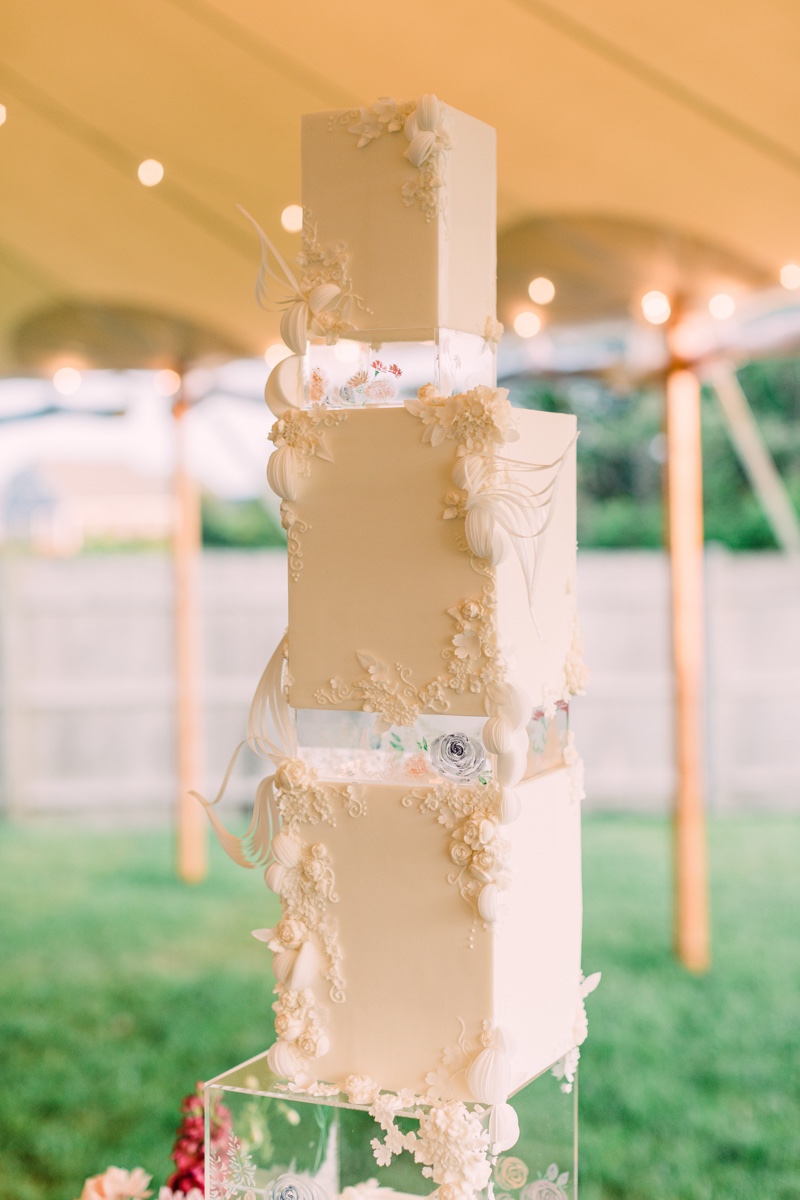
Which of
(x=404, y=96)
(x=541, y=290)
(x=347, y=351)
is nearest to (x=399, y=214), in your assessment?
(x=347, y=351)

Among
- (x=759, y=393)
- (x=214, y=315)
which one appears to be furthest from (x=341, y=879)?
(x=759, y=393)

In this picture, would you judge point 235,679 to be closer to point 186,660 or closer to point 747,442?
point 186,660

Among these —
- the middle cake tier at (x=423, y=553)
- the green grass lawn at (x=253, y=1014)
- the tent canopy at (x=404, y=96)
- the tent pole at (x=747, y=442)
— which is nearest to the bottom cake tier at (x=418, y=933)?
the middle cake tier at (x=423, y=553)

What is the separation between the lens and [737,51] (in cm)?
266

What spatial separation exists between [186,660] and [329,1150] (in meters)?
3.17

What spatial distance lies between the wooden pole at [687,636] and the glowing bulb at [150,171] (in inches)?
62.3

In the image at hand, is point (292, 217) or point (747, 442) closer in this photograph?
point (292, 217)

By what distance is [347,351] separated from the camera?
1821 mm

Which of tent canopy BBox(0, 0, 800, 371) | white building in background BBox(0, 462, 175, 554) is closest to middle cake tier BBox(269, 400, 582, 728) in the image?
tent canopy BBox(0, 0, 800, 371)

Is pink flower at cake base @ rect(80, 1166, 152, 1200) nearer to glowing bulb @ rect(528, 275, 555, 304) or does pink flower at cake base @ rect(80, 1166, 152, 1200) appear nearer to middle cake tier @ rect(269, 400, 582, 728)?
middle cake tier @ rect(269, 400, 582, 728)

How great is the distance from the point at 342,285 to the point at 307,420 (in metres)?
0.19

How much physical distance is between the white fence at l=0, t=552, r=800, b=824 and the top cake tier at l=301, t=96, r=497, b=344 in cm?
401

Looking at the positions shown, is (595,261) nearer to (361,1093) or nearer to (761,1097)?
(761,1097)

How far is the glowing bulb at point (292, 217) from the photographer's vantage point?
11.7ft
